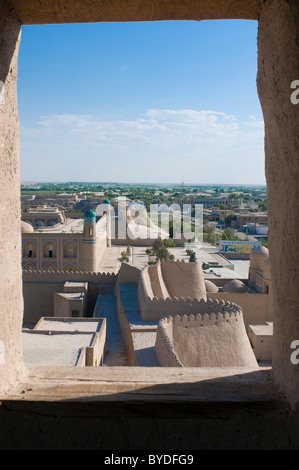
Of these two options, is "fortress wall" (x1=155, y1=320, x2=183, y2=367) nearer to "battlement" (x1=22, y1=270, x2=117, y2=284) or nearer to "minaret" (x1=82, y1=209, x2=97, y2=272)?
"battlement" (x1=22, y1=270, x2=117, y2=284)

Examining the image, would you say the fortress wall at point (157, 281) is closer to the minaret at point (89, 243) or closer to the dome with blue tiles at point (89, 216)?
the minaret at point (89, 243)

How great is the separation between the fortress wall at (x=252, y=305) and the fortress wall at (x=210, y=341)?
4656 millimetres

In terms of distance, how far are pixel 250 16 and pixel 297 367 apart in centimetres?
150

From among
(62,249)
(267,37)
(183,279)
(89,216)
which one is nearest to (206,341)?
(183,279)

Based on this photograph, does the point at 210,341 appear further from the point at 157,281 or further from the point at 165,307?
the point at 157,281

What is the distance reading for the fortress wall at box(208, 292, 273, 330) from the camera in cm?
1189

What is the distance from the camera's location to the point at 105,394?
5.37 ft

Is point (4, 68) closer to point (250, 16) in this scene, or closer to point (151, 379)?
point (250, 16)

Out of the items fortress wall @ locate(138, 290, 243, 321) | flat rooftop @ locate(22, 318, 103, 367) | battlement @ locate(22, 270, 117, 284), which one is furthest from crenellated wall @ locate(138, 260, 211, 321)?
battlement @ locate(22, 270, 117, 284)

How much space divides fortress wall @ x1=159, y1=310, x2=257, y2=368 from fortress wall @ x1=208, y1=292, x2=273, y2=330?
4656 millimetres

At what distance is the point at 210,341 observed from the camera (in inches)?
269

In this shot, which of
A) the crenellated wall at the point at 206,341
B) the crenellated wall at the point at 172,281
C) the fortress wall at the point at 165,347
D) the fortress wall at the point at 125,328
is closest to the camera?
the fortress wall at the point at 165,347

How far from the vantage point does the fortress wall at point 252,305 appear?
11.9m

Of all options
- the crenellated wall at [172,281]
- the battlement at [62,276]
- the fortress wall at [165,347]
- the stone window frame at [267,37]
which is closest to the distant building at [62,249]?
the battlement at [62,276]
